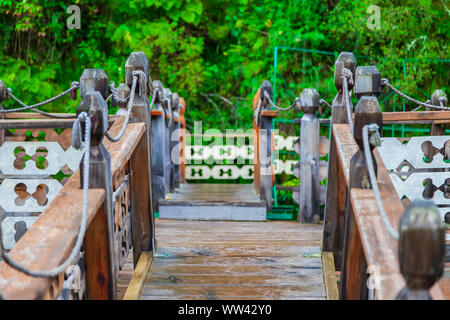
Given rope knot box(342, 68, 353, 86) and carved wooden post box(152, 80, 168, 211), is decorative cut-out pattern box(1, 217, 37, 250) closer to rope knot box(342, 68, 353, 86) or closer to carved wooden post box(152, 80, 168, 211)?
carved wooden post box(152, 80, 168, 211)

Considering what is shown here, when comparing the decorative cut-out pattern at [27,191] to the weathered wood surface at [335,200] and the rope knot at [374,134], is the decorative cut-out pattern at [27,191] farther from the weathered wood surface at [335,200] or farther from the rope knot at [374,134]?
the rope knot at [374,134]

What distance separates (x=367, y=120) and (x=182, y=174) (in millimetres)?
5998

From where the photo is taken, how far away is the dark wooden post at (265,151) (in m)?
5.20

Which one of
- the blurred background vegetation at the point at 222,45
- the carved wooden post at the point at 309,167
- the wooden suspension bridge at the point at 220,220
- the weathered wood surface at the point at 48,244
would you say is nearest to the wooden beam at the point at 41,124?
the wooden suspension bridge at the point at 220,220

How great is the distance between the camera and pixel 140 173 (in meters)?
2.95

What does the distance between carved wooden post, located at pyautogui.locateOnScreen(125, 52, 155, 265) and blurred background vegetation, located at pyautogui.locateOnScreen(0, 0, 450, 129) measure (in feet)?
17.1

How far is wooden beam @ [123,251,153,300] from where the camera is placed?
8.21ft

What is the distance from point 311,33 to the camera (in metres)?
8.45

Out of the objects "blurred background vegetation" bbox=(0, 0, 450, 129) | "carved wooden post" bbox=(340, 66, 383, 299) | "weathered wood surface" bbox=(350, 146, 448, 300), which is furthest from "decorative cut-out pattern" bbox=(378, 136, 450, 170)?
"blurred background vegetation" bbox=(0, 0, 450, 129)

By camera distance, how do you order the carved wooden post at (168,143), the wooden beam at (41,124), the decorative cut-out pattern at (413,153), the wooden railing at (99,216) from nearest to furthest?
1. the wooden railing at (99,216)
2. the wooden beam at (41,124)
3. the decorative cut-out pattern at (413,153)
4. the carved wooden post at (168,143)

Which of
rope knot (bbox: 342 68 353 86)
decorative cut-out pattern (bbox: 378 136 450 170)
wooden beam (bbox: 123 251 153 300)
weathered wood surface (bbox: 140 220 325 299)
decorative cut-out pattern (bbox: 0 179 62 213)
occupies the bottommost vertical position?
weathered wood surface (bbox: 140 220 325 299)

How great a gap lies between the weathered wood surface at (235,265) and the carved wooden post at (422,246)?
142 centimetres

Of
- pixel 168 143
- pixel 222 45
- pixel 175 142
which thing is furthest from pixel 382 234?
pixel 222 45
